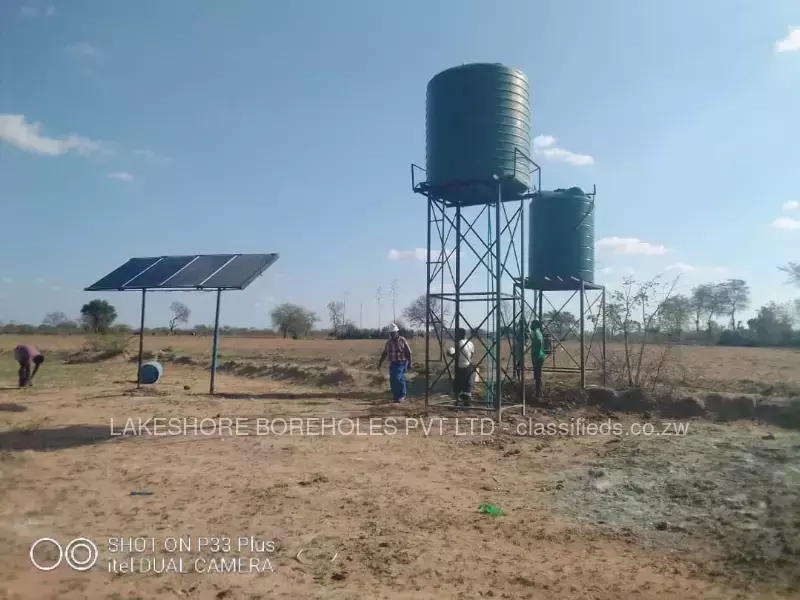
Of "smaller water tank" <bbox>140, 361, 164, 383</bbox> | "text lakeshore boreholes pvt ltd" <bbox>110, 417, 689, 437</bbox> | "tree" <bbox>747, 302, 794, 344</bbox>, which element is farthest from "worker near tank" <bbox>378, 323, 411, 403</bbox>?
"tree" <bbox>747, 302, 794, 344</bbox>

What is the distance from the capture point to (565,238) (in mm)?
14523

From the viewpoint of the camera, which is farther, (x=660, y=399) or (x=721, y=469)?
(x=660, y=399)

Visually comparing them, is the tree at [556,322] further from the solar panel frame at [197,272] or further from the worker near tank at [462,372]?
the solar panel frame at [197,272]

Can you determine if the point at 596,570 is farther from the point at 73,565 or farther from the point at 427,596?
the point at 73,565

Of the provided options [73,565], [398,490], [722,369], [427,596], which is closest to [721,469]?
[398,490]

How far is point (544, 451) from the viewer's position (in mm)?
8773

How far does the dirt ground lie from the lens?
174 inches

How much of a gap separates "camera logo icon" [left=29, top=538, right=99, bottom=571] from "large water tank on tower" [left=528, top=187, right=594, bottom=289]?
11774mm

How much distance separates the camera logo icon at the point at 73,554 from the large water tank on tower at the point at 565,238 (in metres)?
11.8

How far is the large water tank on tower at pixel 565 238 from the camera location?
14.5m

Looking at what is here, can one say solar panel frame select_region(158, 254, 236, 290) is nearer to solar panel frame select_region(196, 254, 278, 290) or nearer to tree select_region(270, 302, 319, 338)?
solar panel frame select_region(196, 254, 278, 290)

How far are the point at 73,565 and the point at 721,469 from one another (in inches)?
268

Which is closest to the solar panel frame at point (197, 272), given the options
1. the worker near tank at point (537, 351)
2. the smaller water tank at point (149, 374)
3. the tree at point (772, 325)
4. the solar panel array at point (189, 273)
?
the solar panel array at point (189, 273)

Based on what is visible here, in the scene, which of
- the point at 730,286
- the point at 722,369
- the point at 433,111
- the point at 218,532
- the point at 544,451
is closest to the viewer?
the point at 218,532
